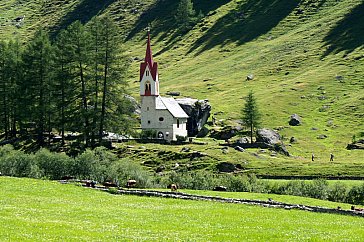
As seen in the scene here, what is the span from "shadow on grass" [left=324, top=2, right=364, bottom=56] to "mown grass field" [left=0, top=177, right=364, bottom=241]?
13345cm

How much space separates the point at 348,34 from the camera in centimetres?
17525

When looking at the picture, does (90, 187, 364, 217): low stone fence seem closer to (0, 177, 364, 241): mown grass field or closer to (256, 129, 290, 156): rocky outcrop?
(0, 177, 364, 241): mown grass field

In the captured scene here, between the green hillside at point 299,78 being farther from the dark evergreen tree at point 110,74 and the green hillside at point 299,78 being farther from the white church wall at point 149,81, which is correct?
the white church wall at point 149,81

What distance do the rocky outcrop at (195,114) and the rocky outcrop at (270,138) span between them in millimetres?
15203

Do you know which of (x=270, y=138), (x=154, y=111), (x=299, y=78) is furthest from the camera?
(x=299, y=78)

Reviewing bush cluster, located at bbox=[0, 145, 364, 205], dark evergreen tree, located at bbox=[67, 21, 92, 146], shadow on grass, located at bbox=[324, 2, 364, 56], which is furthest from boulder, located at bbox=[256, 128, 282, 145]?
shadow on grass, located at bbox=[324, 2, 364, 56]

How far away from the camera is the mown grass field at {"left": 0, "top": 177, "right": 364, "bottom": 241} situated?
92.3 feet

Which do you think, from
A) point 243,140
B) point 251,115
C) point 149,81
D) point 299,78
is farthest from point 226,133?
point 299,78

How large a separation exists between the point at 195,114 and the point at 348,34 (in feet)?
264

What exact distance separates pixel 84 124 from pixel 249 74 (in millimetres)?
84990

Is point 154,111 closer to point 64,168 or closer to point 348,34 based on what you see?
point 64,168

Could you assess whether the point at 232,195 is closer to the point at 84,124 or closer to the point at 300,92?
the point at 84,124

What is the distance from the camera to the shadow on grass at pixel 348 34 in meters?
168

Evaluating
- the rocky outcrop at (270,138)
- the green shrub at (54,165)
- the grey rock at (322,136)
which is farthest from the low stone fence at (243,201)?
the grey rock at (322,136)
